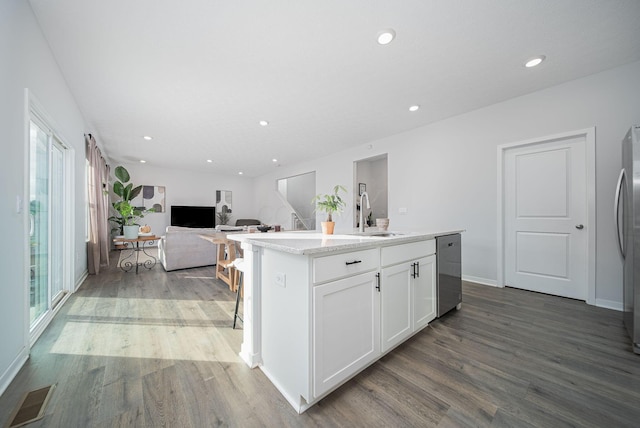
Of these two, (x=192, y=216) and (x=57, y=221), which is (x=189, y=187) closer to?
(x=192, y=216)

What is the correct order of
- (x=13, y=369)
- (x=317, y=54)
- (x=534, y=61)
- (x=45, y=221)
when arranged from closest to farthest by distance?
(x=13, y=369)
(x=317, y=54)
(x=534, y=61)
(x=45, y=221)

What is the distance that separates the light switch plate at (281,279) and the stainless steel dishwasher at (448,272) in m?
1.52

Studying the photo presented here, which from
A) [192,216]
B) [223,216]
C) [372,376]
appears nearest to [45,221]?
[372,376]

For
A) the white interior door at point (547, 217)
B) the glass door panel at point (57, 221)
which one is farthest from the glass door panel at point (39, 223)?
the white interior door at point (547, 217)

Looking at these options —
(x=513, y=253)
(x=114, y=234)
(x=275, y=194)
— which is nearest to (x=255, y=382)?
(x=513, y=253)

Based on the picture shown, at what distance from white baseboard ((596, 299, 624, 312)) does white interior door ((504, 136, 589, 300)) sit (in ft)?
0.43

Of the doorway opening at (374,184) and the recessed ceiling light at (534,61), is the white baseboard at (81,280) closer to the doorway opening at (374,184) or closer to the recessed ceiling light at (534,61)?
the doorway opening at (374,184)

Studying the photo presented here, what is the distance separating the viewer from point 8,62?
4.88 ft

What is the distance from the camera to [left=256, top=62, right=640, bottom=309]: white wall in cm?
247

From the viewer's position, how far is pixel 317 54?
7.26ft

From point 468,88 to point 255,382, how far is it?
356 centimetres

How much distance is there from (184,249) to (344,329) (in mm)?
3801

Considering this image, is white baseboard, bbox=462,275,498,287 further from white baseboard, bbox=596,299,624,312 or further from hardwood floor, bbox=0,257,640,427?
white baseboard, bbox=596,299,624,312

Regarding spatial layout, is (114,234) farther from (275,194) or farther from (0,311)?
(0,311)
